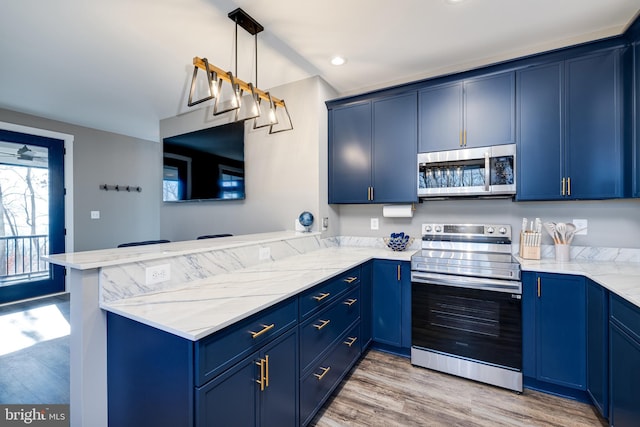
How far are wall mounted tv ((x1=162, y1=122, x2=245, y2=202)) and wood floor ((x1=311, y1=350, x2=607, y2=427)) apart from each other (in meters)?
2.33

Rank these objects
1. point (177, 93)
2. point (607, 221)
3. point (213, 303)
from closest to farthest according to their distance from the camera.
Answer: point (213, 303)
point (607, 221)
point (177, 93)

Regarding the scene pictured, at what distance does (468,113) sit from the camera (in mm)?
2436

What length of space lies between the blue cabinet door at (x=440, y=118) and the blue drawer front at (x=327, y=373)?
1.73m

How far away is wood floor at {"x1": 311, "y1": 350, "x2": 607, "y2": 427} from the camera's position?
1.73 meters

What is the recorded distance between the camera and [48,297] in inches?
164

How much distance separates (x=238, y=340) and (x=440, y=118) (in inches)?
95.1

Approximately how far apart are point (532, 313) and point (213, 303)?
2.13 meters

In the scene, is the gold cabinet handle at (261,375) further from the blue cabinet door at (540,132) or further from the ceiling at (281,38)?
the blue cabinet door at (540,132)

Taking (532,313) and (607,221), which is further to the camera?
(607,221)

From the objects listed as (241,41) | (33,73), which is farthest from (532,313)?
(33,73)

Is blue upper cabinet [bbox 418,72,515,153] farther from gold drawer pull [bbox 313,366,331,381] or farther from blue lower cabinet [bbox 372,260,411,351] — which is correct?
gold drawer pull [bbox 313,366,331,381]

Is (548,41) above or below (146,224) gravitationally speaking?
above

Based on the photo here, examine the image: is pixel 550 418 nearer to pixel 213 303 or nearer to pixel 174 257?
pixel 213 303

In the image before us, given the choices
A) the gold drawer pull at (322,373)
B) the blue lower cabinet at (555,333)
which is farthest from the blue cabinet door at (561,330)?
the gold drawer pull at (322,373)
